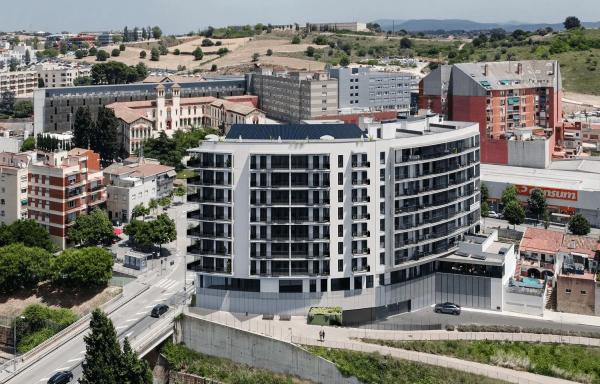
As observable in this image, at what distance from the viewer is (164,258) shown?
55.8 meters

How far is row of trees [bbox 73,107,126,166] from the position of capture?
8338 centimetres

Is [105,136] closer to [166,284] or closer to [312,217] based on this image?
[166,284]

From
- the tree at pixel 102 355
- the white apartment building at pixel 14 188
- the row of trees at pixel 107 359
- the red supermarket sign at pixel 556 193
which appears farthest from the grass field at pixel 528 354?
the white apartment building at pixel 14 188

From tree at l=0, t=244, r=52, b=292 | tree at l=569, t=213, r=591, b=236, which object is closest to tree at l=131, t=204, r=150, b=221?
tree at l=0, t=244, r=52, b=292

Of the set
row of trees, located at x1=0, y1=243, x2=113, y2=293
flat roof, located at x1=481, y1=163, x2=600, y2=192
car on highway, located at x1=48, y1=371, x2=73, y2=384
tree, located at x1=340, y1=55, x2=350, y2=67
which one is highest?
tree, located at x1=340, y1=55, x2=350, y2=67

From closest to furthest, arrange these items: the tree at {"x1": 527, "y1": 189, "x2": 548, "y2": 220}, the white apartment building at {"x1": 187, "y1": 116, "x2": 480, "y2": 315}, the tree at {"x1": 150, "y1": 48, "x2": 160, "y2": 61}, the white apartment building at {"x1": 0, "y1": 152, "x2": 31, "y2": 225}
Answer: the white apartment building at {"x1": 187, "y1": 116, "x2": 480, "y2": 315}
the white apartment building at {"x1": 0, "y1": 152, "x2": 31, "y2": 225}
the tree at {"x1": 527, "y1": 189, "x2": 548, "y2": 220}
the tree at {"x1": 150, "y1": 48, "x2": 160, "y2": 61}

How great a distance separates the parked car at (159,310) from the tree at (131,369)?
7410 millimetres

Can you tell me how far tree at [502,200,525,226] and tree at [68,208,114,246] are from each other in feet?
107

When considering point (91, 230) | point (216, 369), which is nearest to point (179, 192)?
point (91, 230)

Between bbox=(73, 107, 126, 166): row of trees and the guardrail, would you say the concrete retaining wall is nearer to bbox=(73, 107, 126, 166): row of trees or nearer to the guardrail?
the guardrail

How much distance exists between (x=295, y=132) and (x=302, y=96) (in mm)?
53182

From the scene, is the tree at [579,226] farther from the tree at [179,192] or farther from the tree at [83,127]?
the tree at [83,127]

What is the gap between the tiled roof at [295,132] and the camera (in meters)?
43.6

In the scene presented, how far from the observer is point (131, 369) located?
121 ft
